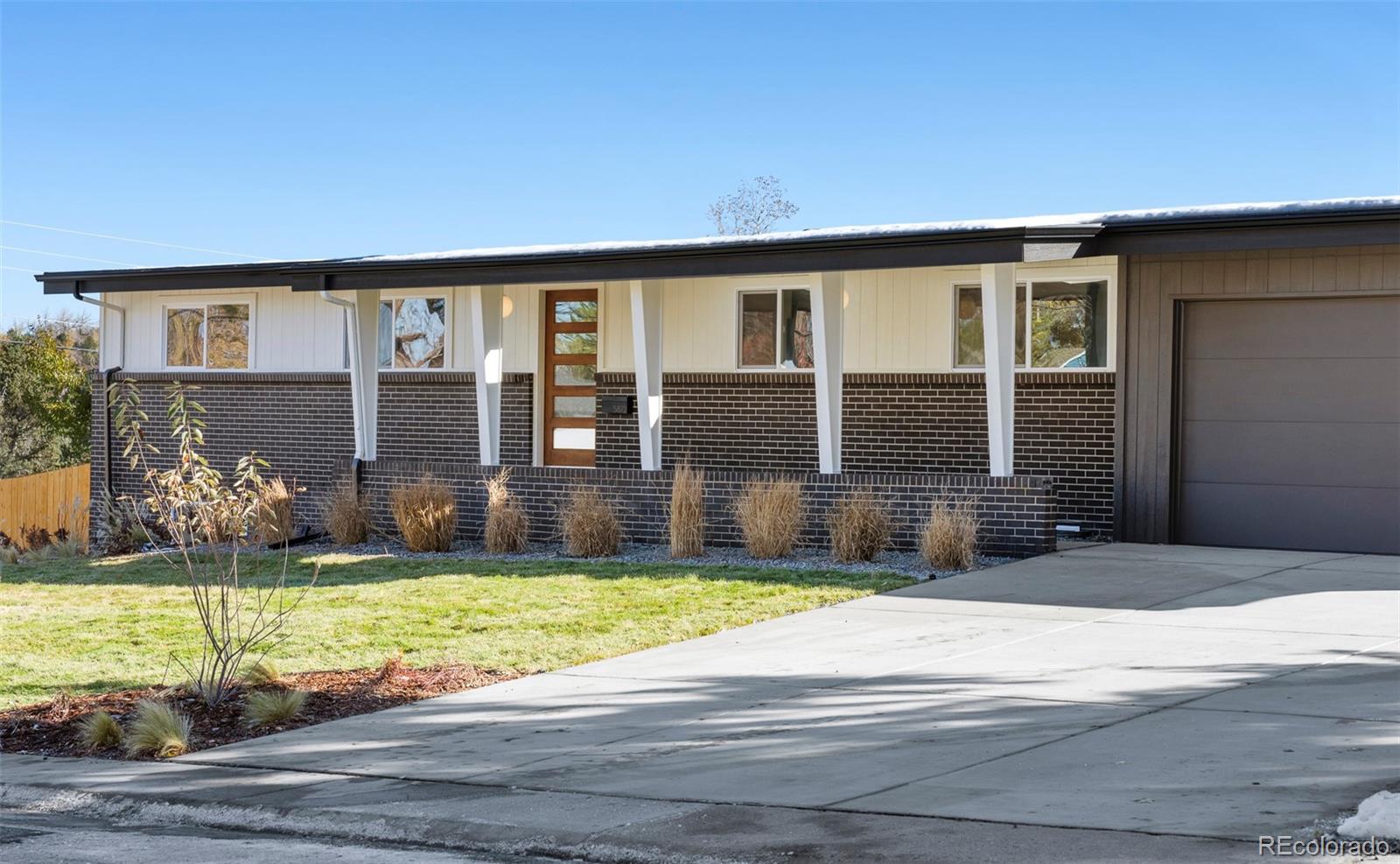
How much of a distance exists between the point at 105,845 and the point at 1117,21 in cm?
3850

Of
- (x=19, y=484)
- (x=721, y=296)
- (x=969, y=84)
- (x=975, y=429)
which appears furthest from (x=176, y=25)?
Answer: (x=975, y=429)

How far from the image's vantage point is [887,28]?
4050cm

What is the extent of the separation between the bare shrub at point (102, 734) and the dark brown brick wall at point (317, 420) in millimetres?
11491

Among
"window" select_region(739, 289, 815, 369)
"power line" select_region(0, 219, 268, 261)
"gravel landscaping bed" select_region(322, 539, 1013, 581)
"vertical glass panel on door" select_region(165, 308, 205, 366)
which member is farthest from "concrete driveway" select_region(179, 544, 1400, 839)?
"power line" select_region(0, 219, 268, 261)

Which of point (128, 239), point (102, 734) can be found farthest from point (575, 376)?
point (128, 239)

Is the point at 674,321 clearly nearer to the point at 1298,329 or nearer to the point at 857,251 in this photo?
the point at 857,251

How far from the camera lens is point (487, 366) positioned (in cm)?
1795

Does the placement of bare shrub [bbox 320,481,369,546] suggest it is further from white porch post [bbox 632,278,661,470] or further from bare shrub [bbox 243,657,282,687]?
bare shrub [bbox 243,657,282,687]

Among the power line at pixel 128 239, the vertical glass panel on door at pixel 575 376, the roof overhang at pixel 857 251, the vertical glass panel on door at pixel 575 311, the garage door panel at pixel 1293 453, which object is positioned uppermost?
the power line at pixel 128 239

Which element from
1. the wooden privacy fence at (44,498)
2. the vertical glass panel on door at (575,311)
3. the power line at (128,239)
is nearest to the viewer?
the vertical glass panel on door at (575,311)

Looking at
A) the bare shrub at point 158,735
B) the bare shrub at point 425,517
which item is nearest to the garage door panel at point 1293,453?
the bare shrub at point 425,517

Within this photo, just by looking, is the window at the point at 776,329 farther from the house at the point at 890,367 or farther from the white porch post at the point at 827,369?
→ the white porch post at the point at 827,369

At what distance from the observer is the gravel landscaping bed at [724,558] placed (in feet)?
46.1

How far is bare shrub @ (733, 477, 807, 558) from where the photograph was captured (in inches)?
584
